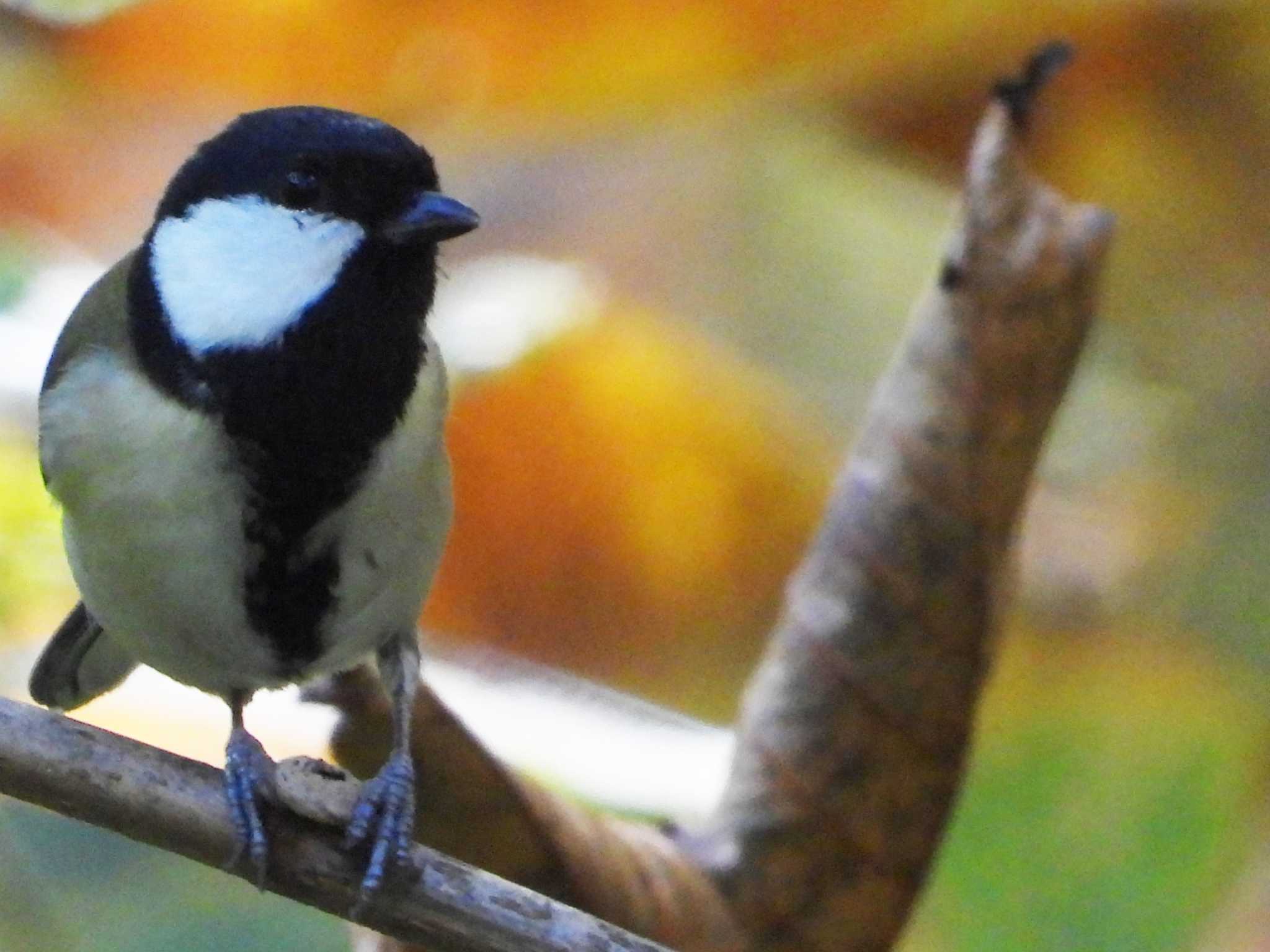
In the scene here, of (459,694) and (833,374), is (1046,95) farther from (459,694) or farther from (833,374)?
(459,694)

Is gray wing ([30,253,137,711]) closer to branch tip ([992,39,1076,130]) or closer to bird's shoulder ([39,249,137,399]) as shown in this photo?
bird's shoulder ([39,249,137,399])

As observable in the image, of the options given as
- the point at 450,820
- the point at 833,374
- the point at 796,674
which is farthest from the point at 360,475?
the point at 833,374

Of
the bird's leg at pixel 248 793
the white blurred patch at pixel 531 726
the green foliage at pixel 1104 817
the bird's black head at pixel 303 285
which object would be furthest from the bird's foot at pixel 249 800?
the green foliage at pixel 1104 817

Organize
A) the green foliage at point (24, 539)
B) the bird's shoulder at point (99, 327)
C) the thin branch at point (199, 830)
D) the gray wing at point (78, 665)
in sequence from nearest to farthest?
the thin branch at point (199, 830) → the bird's shoulder at point (99, 327) → the gray wing at point (78, 665) → the green foliage at point (24, 539)

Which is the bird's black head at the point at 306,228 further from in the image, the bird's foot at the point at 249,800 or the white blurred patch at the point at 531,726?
the white blurred patch at the point at 531,726

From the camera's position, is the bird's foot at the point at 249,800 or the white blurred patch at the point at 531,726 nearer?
the bird's foot at the point at 249,800

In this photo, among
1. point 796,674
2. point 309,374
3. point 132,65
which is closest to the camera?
point 309,374

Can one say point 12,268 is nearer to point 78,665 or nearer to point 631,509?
A: point 78,665

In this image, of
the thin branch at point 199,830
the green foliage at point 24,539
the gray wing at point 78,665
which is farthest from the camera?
the green foliage at point 24,539
